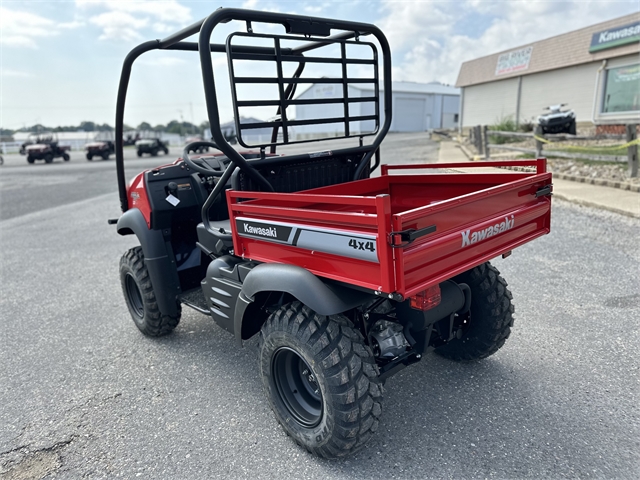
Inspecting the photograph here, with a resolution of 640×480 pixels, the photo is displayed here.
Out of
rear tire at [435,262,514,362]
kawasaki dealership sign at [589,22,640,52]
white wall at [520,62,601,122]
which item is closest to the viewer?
rear tire at [435,262,514,362]

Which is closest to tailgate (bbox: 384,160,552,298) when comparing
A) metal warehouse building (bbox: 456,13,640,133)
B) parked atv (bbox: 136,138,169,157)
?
metal warehouse building (bbox: 456,13,640,133)

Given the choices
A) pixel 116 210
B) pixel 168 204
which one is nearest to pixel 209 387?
pixel 168 204

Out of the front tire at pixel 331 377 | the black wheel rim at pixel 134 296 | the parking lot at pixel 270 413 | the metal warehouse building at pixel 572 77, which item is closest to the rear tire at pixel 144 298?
the black wheel rim at pixel 134 296

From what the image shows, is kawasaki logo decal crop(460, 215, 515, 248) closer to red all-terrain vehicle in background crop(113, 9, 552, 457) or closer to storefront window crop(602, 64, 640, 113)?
red all-terrain vehicle in background crop(113, 9, 552, 457)

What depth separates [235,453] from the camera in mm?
2441

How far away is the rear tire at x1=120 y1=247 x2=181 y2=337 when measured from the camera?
362 cm

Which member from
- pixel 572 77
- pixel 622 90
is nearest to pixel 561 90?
pixel 572 77

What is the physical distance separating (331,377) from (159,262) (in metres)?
1.88

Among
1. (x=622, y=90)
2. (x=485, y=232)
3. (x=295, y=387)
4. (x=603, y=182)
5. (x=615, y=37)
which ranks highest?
(x=615, y=37)

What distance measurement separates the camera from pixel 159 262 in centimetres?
349

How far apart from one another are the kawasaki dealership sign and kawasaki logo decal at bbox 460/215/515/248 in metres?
20.0

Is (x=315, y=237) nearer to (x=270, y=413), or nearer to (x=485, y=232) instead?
(x=485, y=232)

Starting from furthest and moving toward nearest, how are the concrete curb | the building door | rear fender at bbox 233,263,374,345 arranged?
the building door < the concrete curb < rear fender at bbox 233,263,374,345

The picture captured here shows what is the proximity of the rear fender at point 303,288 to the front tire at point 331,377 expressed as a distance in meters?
0.14
